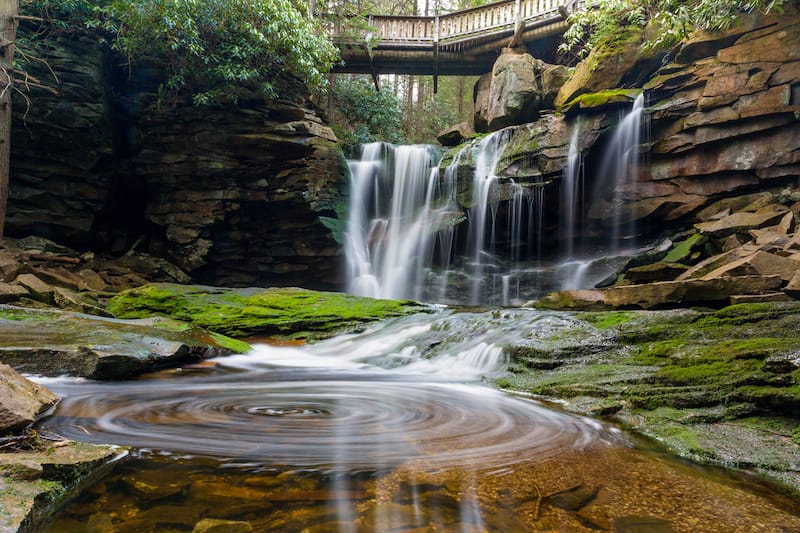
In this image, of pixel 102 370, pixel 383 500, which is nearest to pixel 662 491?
pixel 383 500

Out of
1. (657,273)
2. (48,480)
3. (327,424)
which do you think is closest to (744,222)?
(657,273)

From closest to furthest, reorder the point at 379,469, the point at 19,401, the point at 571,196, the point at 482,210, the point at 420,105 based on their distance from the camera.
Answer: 1. the point at 379,469
2. the point at 19,401
3. the point at 571,196
4. the point at 482,210
5. the point at 420,105

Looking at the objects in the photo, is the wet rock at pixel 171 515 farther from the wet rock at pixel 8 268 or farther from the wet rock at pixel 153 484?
the wet rock at pixel 8 268

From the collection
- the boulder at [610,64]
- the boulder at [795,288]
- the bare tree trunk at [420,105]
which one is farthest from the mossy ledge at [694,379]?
the bare tree trunk at [420,105]

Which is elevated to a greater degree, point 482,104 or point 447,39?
point 447,39

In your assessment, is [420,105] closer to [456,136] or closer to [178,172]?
[456,136]

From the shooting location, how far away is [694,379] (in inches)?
155

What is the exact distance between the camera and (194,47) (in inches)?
465

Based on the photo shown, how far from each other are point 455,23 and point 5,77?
47.7 feet

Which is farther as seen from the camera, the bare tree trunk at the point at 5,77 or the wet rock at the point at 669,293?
the bare tree trunk at the point at 5,77

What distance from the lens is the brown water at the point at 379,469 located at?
6.45ft

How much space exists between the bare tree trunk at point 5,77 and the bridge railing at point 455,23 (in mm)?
10625

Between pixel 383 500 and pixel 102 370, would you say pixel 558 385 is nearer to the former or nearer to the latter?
pixel 383 500

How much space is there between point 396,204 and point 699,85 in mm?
8715
